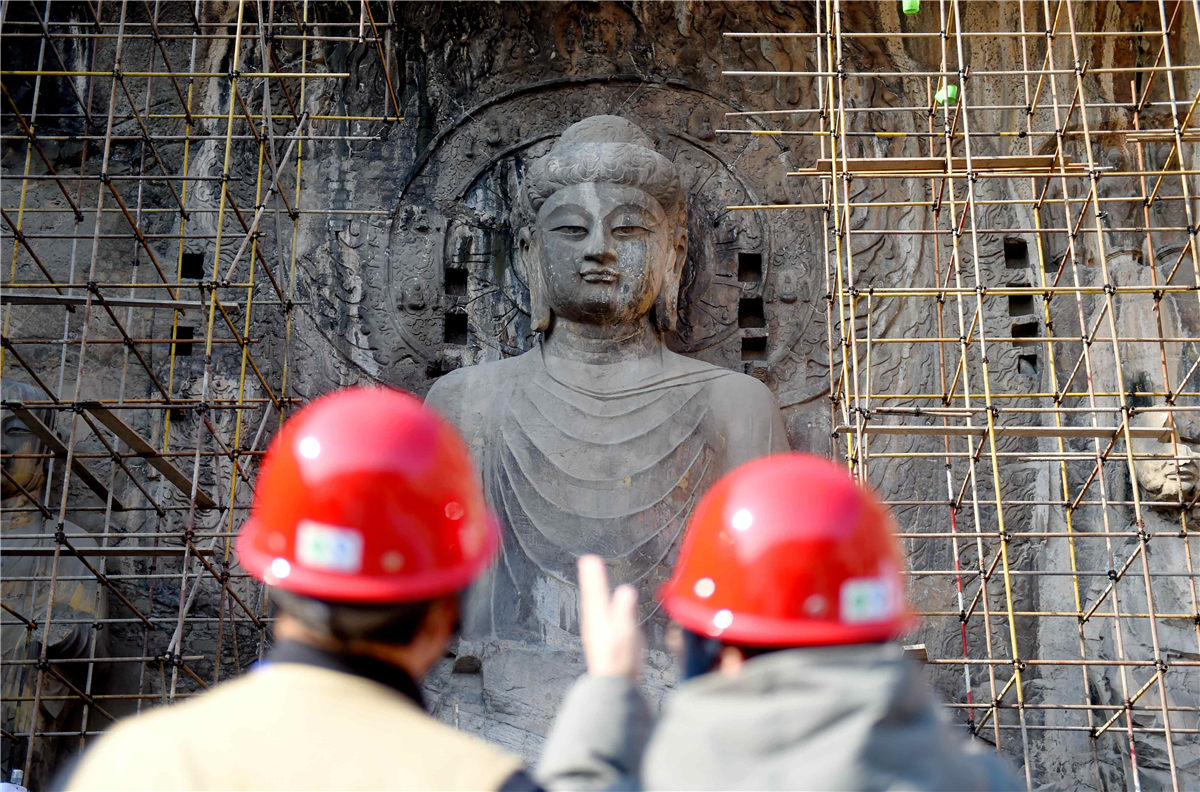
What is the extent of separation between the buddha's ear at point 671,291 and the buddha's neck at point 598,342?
5.3 inches

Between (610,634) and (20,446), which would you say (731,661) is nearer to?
(610,634)

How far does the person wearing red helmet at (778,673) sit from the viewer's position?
2412mm

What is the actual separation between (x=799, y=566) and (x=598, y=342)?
6183 mm

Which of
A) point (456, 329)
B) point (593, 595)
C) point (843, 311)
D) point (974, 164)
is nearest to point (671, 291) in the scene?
point (843, 311)

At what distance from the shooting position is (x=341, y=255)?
9.33 meters

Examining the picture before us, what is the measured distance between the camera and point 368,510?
2553 mm

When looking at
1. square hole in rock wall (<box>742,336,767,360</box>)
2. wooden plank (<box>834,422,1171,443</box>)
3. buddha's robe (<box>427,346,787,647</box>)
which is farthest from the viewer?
square hole in rock wall (<box>742,336,767,360</box>)

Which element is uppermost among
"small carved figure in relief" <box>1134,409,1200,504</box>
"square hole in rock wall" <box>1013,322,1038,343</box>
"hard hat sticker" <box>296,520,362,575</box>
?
"square hole in rock wall" <box>1013,322,1038,343</box>

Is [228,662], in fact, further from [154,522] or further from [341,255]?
[341,255]

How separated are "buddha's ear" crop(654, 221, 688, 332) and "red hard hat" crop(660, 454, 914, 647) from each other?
20.2 ft

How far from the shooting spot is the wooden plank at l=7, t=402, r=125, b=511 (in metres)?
7.26

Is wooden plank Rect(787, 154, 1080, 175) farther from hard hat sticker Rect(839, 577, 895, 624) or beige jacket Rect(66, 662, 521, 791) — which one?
beige jacket Rect(66, 662, 521, 791)

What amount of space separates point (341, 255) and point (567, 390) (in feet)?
5.50

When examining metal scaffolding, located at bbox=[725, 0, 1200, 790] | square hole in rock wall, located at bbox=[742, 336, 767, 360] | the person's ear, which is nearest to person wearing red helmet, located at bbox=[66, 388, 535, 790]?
the person's ear
